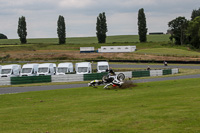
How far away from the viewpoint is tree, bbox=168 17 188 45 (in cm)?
11506

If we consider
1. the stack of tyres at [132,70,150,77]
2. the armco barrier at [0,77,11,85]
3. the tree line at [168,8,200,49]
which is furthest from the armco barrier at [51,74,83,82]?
the tree line at [168,8,200,49]

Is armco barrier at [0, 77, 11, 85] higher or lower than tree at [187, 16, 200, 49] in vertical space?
lower

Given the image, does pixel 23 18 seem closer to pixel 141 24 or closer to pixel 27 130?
pixel 141 24

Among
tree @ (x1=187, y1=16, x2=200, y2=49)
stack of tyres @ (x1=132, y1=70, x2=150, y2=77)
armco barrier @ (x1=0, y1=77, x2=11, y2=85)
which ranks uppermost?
tree @ (x1=187, y1=16, x2=200, y2=49)

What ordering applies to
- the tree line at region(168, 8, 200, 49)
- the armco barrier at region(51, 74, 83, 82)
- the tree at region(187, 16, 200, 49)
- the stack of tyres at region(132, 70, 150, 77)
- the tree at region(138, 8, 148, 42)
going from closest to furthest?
the armco barrier at region(51, 74, 83, 82), the stack of tyres at region(132, 70, 150, 77), the tree at region(187, 16, 200, 49), the tree at region(138, 8, 148, 42), the tree line at region(168, 8, 200, 49)

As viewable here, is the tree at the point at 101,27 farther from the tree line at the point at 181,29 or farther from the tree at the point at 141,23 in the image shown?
the tree line at the point at 181,29

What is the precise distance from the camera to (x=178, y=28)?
380 feet

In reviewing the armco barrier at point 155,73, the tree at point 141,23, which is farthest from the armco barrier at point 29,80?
the tree at point 141,23

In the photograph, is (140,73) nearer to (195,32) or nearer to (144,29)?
(144,29)

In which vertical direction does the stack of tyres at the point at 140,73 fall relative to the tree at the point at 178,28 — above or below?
below

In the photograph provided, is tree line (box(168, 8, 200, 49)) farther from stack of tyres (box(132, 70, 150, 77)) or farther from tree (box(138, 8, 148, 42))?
stack of tyres (box(132, 70, 150, 77))

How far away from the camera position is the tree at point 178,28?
115062 millimetres

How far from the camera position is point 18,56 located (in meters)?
75.6

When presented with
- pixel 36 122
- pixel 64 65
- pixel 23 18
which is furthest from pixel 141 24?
pixel 36 122
